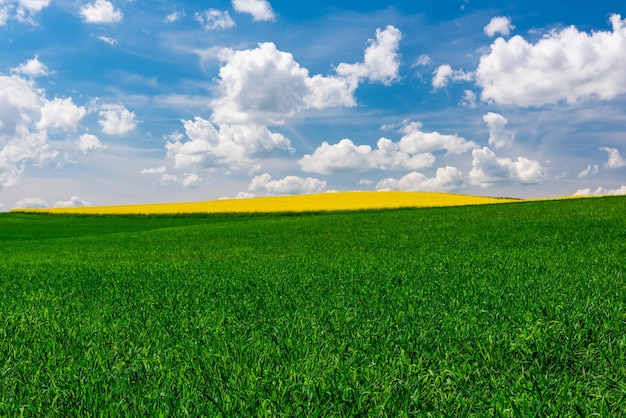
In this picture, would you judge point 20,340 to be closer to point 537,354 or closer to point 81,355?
point 81,355

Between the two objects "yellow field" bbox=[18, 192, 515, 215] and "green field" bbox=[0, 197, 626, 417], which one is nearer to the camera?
"green field" bbox=[0, 197, 626, 417]

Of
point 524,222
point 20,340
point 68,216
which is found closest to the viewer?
point 20,340

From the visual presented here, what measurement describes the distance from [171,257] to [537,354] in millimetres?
13842

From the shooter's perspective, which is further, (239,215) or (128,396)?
(239,215)

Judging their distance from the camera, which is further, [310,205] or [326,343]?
→ [310,205]

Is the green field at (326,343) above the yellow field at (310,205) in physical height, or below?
below

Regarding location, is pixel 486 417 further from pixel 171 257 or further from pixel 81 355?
pixel 171 257

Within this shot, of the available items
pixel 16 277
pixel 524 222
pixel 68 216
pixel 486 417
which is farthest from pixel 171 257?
pixel 68 216

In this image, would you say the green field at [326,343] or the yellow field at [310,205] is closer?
the green field at [326,343]

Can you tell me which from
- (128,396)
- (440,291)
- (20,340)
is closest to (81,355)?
(20,340)

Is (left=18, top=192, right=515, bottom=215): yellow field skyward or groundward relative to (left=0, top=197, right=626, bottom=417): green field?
skyward

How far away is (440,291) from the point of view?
283 inches

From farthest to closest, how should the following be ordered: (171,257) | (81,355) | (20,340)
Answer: (171,257) → (20,340) → (81,355)

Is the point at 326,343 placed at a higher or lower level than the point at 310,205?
lower
